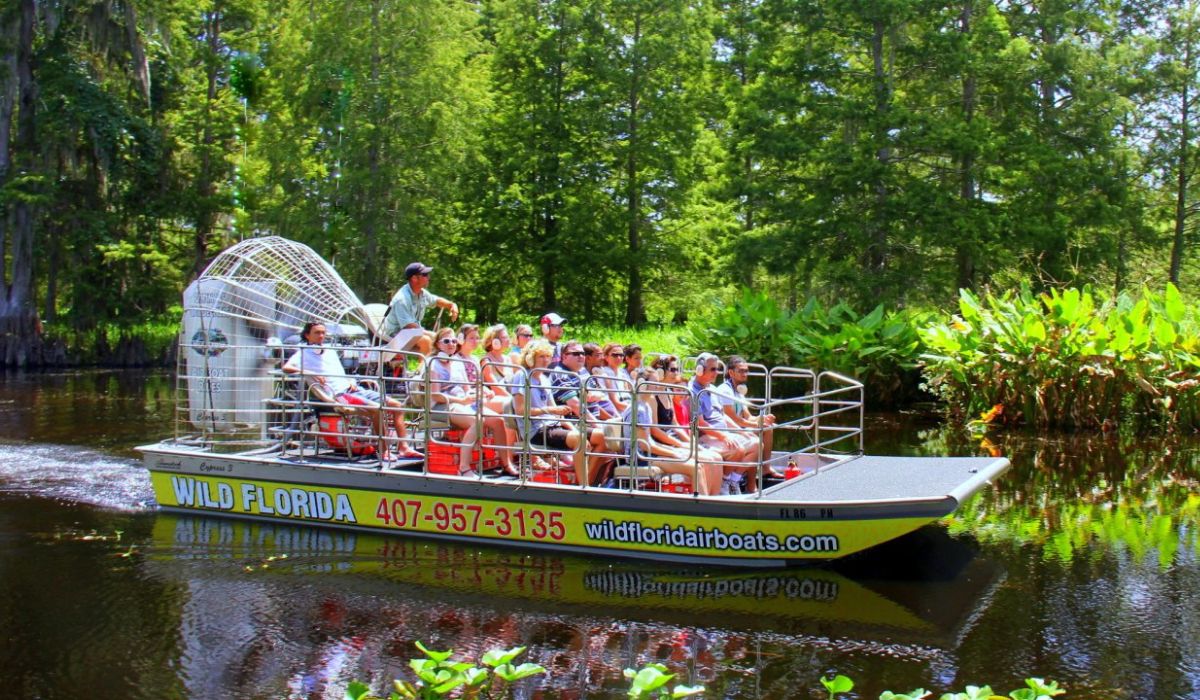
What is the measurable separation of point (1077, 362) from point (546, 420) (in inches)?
444

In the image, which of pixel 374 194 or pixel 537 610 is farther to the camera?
pixel 374 194

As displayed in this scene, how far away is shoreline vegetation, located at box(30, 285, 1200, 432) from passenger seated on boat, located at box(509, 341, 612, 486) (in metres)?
10.5

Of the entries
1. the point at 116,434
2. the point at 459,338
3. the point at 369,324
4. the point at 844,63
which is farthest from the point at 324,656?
the point at 844,63

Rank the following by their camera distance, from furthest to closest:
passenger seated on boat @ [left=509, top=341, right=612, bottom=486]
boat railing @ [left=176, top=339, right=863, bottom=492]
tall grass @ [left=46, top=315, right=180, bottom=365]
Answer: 1. tall grass @ [left=46, top=315, right=180, bottom=365]
2. passenger seated on boat @ [left=509, top=341, right=612, bottom=486]
3. boat railing @ [left=176, top=339, right=863, bottom=492]

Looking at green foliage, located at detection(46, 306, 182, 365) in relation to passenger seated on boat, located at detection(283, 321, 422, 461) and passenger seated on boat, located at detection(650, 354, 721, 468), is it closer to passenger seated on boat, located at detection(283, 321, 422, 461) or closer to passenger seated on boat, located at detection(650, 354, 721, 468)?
passenger seated on boat, located at detection(283, 321, 422, 461)

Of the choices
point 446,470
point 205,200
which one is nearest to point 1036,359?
point 446,470

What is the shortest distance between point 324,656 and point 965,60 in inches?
945

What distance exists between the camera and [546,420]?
35.8ft

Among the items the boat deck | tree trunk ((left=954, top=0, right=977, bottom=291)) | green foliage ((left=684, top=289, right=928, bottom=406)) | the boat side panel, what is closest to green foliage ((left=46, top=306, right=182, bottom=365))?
green foliage ((left=684, top=289, right=928, bottom=406))

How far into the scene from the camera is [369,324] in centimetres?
1418

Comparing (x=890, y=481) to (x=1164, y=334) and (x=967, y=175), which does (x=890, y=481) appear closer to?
(x=1164, y=334)

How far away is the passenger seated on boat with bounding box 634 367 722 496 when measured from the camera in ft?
34.2

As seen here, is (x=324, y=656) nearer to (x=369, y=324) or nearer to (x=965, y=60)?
(x=369, y=324)

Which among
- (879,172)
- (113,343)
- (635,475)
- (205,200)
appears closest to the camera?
(635,475)
